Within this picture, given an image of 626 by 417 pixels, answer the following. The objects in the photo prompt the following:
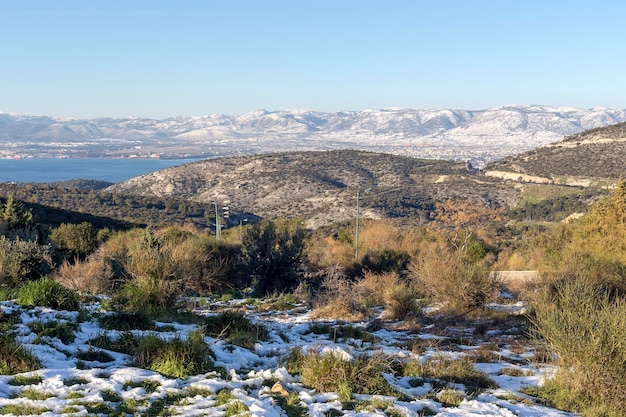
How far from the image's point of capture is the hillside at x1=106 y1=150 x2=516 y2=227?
68.6m

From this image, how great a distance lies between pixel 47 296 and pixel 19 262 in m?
4.62

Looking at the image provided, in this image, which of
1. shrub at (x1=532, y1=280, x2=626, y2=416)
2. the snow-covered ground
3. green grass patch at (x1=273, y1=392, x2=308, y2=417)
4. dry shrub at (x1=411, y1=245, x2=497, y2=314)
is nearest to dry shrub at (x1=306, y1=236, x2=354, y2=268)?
dry shrub at (x1=411, y1=245, x2=497, y2=314)

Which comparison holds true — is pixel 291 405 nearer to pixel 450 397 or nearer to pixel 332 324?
pixel 450 397

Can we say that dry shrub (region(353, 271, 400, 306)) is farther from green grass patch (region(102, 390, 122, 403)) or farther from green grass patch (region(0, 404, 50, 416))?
green grass patch (region(0, 404, 50, 416))

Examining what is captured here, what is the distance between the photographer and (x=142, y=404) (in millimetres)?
5750

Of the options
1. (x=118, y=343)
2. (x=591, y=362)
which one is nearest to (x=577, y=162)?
(x=591, y=362)

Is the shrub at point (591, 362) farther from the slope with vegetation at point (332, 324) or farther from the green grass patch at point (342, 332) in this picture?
the green grass patch at point (342, 332)

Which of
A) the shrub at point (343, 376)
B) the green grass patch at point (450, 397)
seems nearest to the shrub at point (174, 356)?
the shrub at point (343, 376)

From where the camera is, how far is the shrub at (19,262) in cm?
1335

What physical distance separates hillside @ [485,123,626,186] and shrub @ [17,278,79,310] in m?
67.1

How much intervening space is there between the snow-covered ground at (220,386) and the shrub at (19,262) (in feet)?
14.8

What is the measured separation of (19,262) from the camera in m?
13.7

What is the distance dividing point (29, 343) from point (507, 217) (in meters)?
56.5

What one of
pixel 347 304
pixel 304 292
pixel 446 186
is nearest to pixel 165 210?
pixel 446 186
